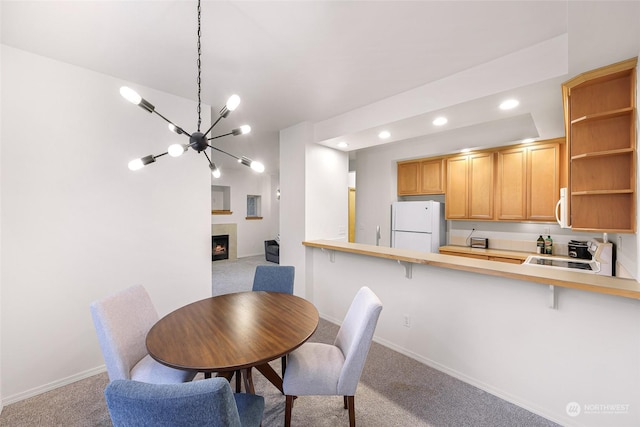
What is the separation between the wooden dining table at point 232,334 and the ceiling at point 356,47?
74.9 inches

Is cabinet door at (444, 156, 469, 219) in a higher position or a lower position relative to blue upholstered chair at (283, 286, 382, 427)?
higher

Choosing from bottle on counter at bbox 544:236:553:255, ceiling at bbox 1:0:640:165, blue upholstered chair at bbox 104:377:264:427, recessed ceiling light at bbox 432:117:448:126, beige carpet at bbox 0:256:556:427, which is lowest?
beige carpet at bbox 0:256:556:427

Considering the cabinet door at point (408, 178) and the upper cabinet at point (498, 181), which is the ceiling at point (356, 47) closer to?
the upper cabinet at point (498, 181)

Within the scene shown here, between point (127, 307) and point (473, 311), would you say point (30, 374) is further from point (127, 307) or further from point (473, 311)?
point (473, 311)

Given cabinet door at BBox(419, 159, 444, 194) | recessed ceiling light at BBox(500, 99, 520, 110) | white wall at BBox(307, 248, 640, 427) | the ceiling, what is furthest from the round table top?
cabinet door at BBox(419, 159, 444, 194)

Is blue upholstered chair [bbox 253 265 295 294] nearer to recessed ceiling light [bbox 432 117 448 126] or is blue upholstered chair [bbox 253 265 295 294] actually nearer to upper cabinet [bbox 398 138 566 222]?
recessed ceiling light [bbox 432 117 448 126]

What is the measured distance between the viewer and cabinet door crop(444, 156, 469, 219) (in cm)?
400

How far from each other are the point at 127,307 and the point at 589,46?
318cm

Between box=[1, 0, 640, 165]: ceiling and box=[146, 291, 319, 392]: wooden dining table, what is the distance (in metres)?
1.90

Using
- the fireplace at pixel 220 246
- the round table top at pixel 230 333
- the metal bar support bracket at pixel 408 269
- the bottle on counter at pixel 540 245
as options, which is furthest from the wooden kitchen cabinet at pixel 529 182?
the fireplace at pixel 220 246

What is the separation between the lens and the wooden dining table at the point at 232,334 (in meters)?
1.22

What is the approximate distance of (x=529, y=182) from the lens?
343 cm

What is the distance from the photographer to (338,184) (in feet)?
13.1

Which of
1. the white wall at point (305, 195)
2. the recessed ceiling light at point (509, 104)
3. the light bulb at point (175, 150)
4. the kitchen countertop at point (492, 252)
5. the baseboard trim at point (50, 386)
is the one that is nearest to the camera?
the light bulb at point (175, 150)
